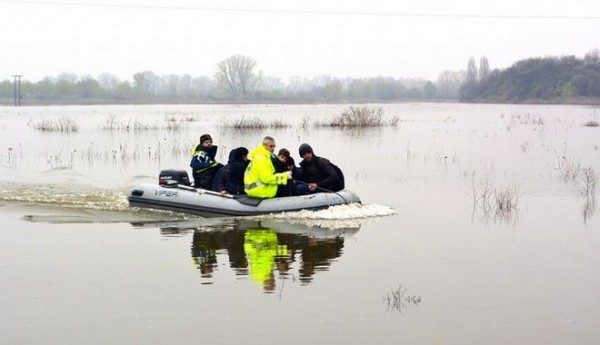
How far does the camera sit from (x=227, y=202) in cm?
1289

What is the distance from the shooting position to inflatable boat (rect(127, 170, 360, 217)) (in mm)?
12719

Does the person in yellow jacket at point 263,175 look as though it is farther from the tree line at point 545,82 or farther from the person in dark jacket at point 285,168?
the tree line at point 545,82

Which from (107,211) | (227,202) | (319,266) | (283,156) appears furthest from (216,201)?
(319,266)

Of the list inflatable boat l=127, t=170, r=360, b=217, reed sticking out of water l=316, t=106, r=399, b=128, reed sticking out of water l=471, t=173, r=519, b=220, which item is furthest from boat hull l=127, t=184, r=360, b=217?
reed sticking out of water l=316, t=106, r=399, b=128

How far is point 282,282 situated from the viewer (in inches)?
342

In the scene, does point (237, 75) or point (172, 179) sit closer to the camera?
point (172, 179)

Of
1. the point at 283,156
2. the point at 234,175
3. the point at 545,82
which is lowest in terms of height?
the point at 234,175

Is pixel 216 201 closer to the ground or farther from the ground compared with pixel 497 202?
farther from the ground

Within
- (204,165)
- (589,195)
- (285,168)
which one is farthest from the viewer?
(589,195)

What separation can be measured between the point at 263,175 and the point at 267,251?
2.46 m

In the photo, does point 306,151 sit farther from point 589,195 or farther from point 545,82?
point 545,82

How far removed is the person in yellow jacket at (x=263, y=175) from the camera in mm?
12625

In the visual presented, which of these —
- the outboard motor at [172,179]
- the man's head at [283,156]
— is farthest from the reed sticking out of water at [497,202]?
the outboard motor at [172,179]

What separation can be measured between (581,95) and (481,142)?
54624mm
